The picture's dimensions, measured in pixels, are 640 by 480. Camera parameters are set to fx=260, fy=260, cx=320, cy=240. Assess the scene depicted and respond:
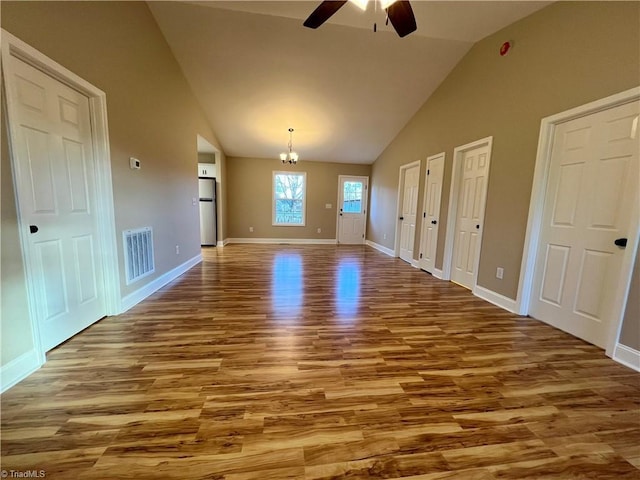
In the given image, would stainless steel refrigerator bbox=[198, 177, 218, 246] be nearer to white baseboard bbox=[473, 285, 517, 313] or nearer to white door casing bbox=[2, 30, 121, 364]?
white door casing bbox=[2, 30, 121, 364]

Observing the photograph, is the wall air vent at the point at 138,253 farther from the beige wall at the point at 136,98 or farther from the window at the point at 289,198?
the window at the point at 289,198

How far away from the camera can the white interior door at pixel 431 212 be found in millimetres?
4242

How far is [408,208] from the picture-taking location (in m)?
5.36

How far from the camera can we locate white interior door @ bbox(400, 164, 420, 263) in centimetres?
507

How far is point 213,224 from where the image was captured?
635 centimetres

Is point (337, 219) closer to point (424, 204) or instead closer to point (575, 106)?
point (424, 204)

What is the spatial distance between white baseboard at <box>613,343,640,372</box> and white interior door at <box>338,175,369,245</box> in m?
5.87

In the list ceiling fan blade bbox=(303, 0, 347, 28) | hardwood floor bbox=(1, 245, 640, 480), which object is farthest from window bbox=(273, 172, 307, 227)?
ceiling fan blade bbox=(303, 0, 347, 28)

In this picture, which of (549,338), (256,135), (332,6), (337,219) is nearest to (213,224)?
(256,135)

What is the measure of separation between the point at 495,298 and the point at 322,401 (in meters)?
2.64

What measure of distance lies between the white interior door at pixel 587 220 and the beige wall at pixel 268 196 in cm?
522

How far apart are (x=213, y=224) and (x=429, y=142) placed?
16.5ft

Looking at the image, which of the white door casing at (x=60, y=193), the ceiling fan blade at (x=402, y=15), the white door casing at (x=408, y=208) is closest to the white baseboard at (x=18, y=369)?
the white door casing at (x=60, y=193)

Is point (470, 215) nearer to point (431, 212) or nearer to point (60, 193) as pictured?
point (431, 212)
